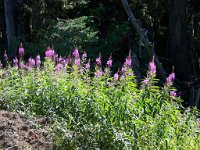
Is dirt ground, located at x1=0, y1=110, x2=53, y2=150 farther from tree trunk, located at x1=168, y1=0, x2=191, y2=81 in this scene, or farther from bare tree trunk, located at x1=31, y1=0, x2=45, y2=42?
bare tree trunk, located at x1=31, y1=0, x2=45, y2=42

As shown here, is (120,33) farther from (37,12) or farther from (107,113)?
(107,113)

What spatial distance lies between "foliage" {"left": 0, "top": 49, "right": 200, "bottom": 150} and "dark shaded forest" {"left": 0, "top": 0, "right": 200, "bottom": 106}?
648cm

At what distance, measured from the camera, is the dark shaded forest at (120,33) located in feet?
45.5

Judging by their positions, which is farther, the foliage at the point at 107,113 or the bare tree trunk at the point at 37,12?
the bare tree trunk at the point at 37,12

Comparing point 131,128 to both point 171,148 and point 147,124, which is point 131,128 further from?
point 171,148

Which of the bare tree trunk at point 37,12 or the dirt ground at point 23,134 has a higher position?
the bare tree trunk at point 37,12

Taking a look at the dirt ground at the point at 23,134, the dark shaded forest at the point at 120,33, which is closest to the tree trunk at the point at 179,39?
the dark shaded forest at the point at 120,33

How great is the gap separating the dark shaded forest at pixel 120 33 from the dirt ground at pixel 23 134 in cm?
687

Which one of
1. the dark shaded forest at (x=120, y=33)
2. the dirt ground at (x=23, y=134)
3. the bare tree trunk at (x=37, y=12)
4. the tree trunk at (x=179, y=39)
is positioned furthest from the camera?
the bare tree trunk at (x=37, y=12)

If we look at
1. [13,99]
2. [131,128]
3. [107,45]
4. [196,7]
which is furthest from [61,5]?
[131,128]

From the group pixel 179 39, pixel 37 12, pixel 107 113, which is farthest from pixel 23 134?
pixel 37 12

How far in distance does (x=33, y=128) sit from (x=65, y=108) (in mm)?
505

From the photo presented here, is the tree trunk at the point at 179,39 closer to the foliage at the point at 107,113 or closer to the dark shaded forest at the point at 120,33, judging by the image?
the dark shaded forest at the point at 120,33

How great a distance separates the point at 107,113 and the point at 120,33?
942cm
